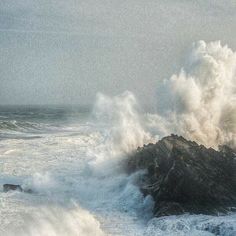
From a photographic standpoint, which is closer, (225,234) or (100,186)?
(225,234)

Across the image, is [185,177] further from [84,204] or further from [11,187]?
[11,187]

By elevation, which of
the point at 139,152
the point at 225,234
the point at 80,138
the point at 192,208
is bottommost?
the point at 225,234

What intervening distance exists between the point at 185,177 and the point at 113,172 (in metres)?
4.20

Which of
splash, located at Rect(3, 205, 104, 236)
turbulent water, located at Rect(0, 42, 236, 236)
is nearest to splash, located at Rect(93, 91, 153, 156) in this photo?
turbulent water, located at Rect(0, 42, 236, 236)

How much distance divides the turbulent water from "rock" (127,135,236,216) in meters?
0.53

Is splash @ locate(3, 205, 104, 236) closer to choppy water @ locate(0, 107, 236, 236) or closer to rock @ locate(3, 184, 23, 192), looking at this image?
choppy water @ locate(0, 107, 236, 236)

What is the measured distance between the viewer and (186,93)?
71.6ft

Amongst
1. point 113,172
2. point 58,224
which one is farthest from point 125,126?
point 58,224

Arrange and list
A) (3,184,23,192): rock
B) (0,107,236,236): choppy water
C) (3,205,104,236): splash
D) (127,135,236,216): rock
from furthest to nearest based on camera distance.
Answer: (3,184,23,192): rock
(127,135,236,216): rock
(0,107,236,236): choppy water
(3,205,104,236): splash

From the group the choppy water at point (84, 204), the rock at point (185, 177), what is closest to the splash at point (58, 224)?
the choppy water at point (84, 204)

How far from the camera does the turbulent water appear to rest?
12266 mm

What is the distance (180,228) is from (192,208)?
4.81ft

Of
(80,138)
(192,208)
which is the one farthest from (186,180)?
(80,138)

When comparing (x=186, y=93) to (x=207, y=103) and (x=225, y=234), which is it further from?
(x=225, y=234)
